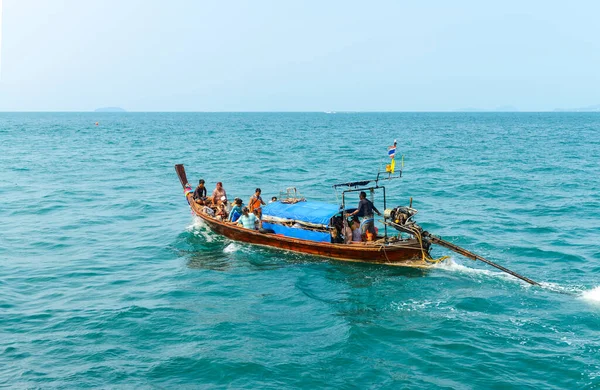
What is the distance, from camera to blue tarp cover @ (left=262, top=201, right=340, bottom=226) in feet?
66.1

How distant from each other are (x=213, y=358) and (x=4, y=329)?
641cm

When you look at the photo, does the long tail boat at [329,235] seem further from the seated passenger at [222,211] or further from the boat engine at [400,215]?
the seated passenger at [222,211]

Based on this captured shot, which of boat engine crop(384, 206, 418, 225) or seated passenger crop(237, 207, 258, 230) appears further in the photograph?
seated passenger crop(237, 207, 258, 230)

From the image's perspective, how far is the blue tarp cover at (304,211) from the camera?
66.1 ft

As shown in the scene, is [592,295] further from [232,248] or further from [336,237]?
[232,248]

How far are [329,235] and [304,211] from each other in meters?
1.57

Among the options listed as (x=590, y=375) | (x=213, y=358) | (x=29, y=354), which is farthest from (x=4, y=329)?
(x=590, y=375)

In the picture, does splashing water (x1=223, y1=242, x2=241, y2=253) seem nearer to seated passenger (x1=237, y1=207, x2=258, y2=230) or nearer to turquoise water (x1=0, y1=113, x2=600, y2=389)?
turquoise water (x1=0, y1=113, x2=600, y2=389)

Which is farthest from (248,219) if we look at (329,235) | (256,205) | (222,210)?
(329,235)

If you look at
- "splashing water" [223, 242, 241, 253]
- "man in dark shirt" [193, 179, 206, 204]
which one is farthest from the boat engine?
"man in dark shirt" [193, 179, 206, 204]

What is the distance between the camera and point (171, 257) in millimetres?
21594

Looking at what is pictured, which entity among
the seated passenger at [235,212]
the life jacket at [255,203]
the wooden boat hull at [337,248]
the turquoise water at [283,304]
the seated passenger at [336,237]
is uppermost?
the life jacket at [255,203]

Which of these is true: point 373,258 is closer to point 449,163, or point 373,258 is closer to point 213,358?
point 213,358

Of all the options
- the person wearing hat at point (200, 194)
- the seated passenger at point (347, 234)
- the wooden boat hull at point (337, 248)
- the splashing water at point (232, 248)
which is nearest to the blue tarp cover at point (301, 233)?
the wooden boat hull at point (337, 248)
